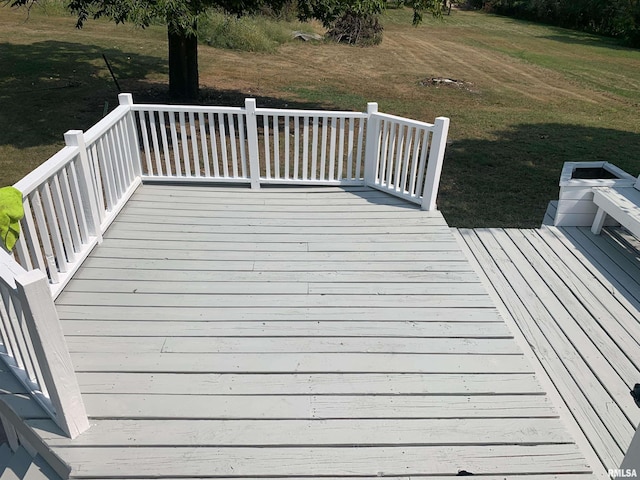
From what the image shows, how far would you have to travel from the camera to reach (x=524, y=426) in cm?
230

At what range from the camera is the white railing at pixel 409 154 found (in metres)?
4.25

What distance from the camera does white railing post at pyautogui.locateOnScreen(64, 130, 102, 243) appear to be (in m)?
3.32

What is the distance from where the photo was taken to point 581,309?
10.7ft

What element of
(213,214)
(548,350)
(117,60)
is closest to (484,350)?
(548,350)

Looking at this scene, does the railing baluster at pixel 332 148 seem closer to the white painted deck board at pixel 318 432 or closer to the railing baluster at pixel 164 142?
the railing baluster at pixel 164 142

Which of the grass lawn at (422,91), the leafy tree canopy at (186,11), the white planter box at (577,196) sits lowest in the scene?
the grass lawn at (422,91)

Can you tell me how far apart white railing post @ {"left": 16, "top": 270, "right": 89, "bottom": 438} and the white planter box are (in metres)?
4.19

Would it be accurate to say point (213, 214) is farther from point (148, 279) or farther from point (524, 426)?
point (524, 426)

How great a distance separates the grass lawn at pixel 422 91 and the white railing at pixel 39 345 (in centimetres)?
464

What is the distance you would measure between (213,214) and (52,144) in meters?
4.99

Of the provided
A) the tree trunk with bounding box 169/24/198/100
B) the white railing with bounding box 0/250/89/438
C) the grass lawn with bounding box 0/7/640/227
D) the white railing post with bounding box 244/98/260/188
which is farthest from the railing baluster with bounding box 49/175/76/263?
the tree trunk with bounding box 169/24/198/100

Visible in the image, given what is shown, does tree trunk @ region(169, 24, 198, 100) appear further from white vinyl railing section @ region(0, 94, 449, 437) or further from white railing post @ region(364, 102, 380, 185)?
white railing post @ region(364, 102, 380, 185)

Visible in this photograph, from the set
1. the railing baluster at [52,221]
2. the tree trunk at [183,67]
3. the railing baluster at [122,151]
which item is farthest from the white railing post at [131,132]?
the tree trunk at [183,67]

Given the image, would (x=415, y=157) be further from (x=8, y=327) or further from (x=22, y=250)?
(x=8, y=327)
